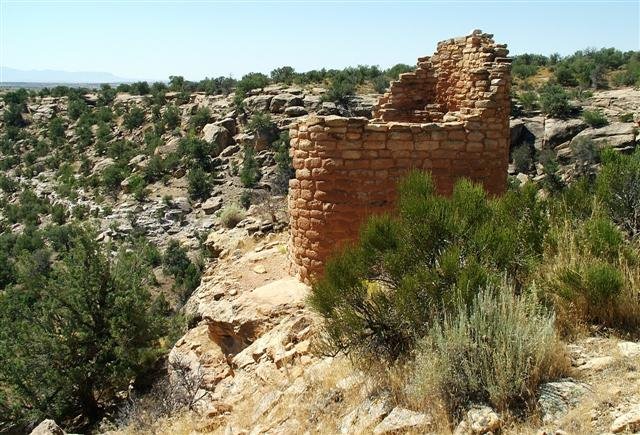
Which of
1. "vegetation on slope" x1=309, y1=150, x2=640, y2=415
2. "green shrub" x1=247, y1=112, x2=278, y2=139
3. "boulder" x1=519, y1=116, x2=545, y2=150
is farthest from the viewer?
"green shrub" x1=247, y1=112, x2=278, y2=139

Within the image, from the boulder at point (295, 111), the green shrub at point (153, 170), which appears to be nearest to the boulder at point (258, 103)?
the boulder at point (295, 111)

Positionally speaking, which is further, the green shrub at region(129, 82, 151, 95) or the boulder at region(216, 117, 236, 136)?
the green shrub at region(129, 82, 151, 95)

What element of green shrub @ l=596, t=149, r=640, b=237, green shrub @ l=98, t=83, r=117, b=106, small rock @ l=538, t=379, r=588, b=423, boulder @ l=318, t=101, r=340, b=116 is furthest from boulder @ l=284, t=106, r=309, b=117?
small rock @ l=538, t=379, r=588, b=423

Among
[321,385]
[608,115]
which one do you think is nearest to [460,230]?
[321,385]

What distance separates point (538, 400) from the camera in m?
3.38

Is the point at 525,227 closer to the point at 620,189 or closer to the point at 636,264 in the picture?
the point at 636,264

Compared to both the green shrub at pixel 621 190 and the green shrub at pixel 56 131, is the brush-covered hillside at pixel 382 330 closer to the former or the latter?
the green shrub at pixel 621 190

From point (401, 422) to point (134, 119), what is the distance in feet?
158

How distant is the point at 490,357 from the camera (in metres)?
3.64

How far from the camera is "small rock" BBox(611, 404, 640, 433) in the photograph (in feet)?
9.62

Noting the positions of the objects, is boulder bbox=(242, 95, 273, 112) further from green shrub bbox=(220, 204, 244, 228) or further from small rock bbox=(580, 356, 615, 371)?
small rock bbox=(580, 356, 615, 371)

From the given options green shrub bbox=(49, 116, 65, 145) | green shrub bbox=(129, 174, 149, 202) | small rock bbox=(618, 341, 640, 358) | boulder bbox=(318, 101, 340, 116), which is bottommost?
green shrub bbox=(129, 174, 149, 202)

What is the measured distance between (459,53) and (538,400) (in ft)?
19.3

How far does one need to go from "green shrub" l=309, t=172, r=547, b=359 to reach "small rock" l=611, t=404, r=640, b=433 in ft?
4.08
